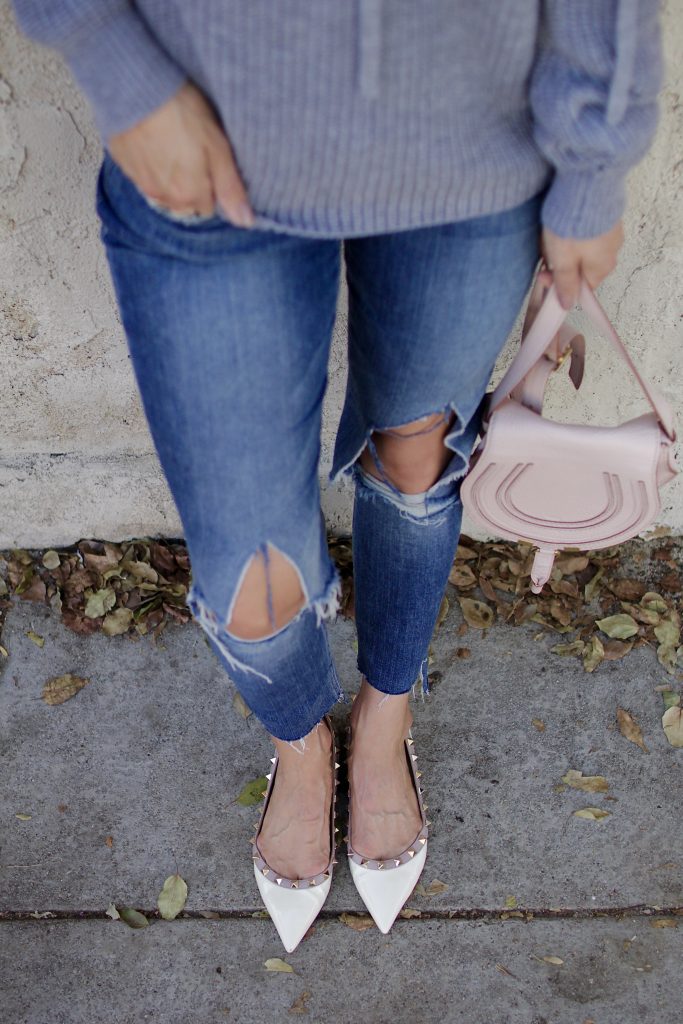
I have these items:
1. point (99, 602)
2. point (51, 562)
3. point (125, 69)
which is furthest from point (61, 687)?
point (125, 69)

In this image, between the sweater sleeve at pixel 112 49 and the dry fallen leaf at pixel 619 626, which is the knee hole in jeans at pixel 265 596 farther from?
the dry fallen leaf at pixel 619 626

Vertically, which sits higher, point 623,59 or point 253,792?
point 623,59

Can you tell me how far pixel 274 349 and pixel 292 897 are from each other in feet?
4.24

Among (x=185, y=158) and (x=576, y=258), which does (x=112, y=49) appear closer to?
(x=185, y=158)

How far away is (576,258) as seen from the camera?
105 cm

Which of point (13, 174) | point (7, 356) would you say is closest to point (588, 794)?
point (7, 356)

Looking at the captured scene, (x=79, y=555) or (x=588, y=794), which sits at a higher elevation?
(x=79, y=555)

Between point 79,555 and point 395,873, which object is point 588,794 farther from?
point 79,555

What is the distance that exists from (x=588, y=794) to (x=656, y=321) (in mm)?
1104

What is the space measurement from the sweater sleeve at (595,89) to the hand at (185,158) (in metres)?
0.34

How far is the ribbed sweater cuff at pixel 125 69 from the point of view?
32.3 inches

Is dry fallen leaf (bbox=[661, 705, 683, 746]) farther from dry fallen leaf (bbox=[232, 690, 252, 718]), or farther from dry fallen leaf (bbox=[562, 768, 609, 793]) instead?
dry fallen leaf (bbox=[232, 690, 252, 718])

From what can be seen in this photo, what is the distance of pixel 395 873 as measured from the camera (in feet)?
5.94

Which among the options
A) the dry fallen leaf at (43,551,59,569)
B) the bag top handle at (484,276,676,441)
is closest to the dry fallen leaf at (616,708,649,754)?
the bag top handle at (484,276,676,441)
